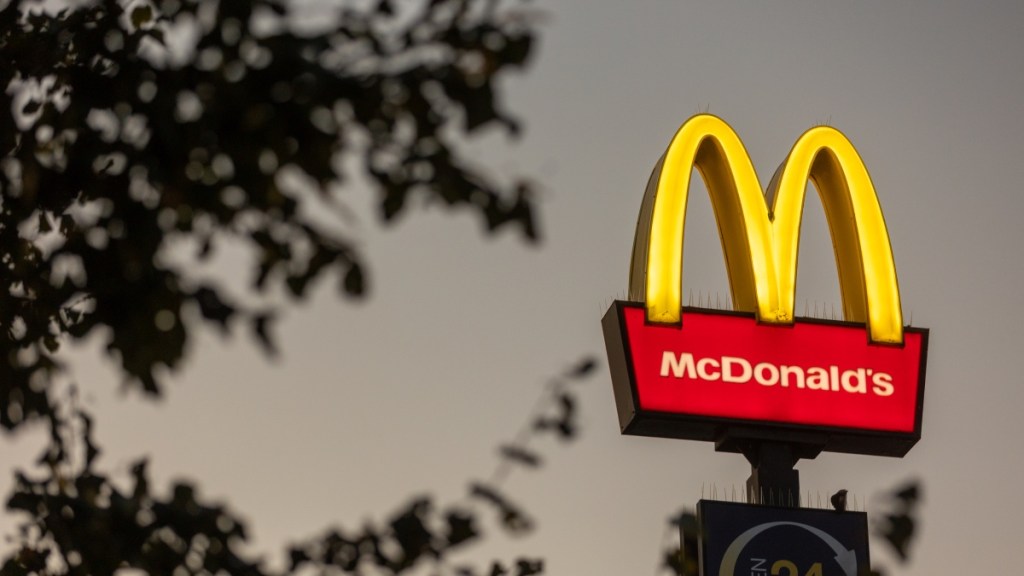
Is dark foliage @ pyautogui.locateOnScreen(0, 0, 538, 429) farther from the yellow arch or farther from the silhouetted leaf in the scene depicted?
the yellow arch

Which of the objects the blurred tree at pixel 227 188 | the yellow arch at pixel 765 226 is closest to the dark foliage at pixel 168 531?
the blurred tree at pixel 227 188

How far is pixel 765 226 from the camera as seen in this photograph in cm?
1666

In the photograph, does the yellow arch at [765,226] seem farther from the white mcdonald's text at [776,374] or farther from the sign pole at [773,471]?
the sign pole at [773,471]

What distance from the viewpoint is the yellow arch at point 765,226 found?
649 inches

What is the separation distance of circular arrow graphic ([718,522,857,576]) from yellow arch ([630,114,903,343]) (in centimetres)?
220

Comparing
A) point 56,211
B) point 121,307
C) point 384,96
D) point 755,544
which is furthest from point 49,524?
point 755,544

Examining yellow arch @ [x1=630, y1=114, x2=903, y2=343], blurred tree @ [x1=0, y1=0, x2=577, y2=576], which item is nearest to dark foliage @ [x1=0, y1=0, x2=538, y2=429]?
blurred tree @ [x1=0, y1=0, x2=577, y2=576]

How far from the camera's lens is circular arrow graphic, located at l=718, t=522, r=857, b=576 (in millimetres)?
16438

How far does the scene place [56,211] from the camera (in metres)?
4.94

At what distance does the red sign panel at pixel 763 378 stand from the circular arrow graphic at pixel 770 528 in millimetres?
1043

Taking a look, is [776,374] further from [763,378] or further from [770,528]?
[770,528]

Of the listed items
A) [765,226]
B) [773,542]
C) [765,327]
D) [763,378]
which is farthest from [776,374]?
[773,542]

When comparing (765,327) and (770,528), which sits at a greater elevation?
(765,327)

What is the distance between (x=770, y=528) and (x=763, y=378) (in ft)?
5.30
